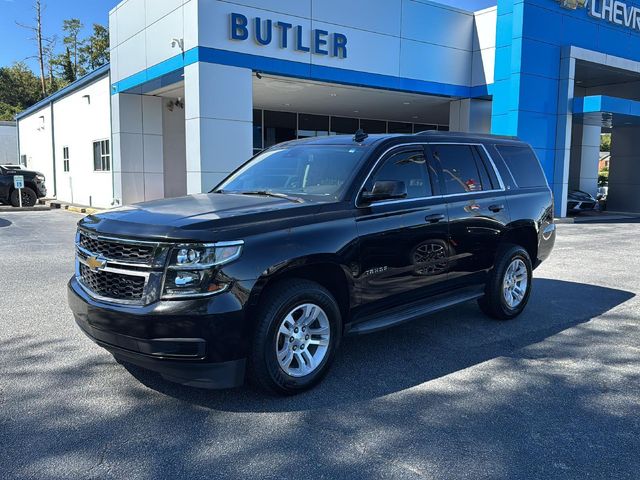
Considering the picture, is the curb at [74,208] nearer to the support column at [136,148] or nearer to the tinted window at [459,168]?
the support column at [136,148]

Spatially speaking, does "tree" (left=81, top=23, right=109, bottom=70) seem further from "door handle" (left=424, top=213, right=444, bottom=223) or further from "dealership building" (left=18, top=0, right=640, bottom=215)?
"door handle" (left=424, top=213, right=444, bottom=223)

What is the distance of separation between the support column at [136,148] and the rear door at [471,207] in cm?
1539

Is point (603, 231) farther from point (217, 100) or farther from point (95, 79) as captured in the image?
point (95, 79)

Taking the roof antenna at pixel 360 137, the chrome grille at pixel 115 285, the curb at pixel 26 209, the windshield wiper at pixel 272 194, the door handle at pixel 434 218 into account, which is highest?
the roof antenna at pixel 360 137

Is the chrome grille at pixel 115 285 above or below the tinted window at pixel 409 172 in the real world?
below

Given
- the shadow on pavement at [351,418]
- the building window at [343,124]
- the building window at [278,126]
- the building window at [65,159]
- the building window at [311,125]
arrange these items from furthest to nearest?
the building window at [343,124]
the building window at [311,125]
the building window at [65,159]
the building window at [278,126]
the shadow on pavement at [351,418]

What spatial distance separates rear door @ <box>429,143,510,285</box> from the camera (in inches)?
207

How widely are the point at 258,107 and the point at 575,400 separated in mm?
21750

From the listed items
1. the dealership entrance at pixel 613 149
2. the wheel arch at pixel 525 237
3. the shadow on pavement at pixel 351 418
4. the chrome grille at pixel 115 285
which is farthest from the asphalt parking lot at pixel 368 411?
the dealership entrance at pixel 613 149

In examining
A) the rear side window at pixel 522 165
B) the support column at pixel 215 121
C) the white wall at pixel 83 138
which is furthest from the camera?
the white wall at pixel 83 138

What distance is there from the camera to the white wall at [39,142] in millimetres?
28141

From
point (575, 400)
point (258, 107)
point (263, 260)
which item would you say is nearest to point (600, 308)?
point (575, 400)

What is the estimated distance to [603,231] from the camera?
1580 cm

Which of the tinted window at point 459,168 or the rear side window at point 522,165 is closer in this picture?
the tinted window at point 459,168
